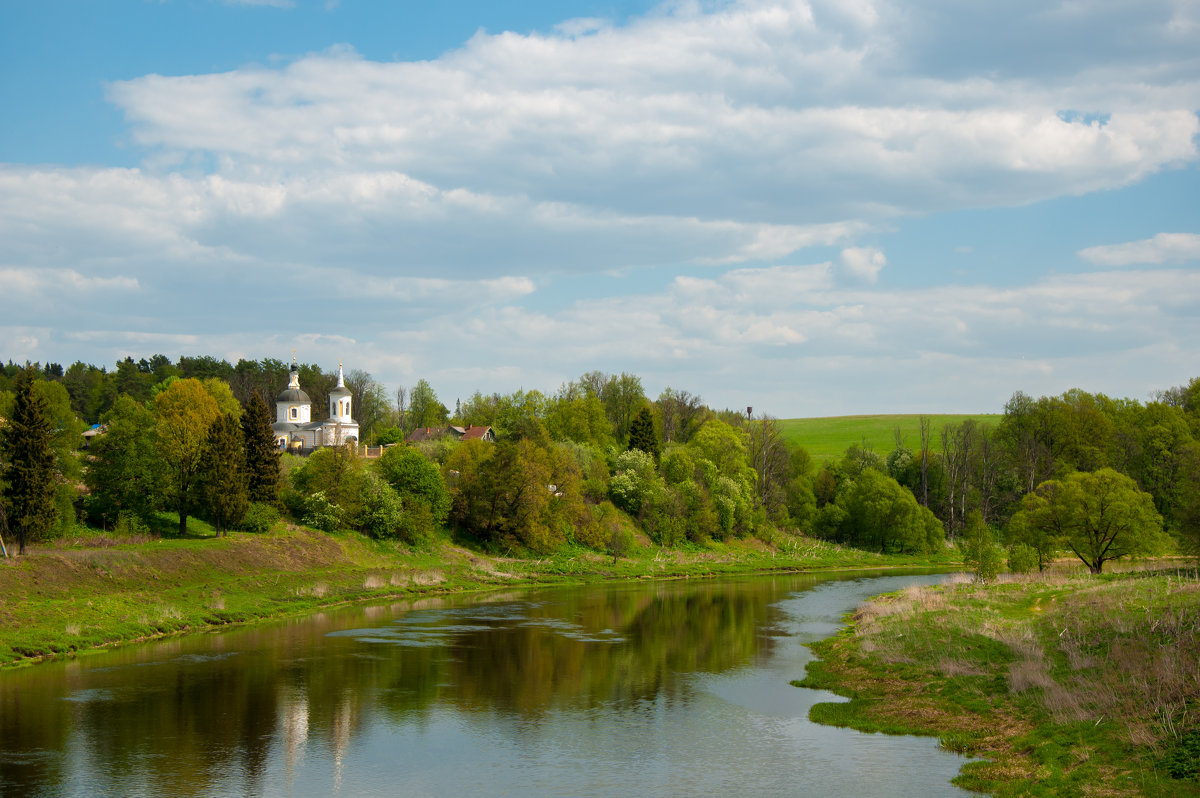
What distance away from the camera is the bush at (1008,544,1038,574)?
56.0 metres

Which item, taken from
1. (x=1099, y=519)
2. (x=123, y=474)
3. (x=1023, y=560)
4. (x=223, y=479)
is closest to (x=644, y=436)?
(x=1099, y=519)

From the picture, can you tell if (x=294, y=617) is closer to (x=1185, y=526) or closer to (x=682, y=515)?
(x=682, y=515)

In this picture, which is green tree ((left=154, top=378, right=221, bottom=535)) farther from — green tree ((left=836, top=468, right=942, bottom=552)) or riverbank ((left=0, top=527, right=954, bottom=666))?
green tree ((left=836, top=468, right=942, bottom=552))

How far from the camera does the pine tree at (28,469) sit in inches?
1721

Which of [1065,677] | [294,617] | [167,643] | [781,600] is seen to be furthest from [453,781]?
[781,600]

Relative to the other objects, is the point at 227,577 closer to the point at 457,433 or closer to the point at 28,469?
the point at 28,469

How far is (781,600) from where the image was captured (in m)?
60.2

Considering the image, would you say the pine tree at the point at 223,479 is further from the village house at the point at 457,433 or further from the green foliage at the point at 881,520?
the green foliage at the point at 881,520

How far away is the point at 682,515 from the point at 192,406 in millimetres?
46355

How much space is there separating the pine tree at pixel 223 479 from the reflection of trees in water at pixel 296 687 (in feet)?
48.0

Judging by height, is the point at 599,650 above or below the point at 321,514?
below

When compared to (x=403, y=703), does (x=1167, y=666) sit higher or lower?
higher

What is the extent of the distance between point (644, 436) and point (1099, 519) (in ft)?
164

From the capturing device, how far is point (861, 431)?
537 feet
